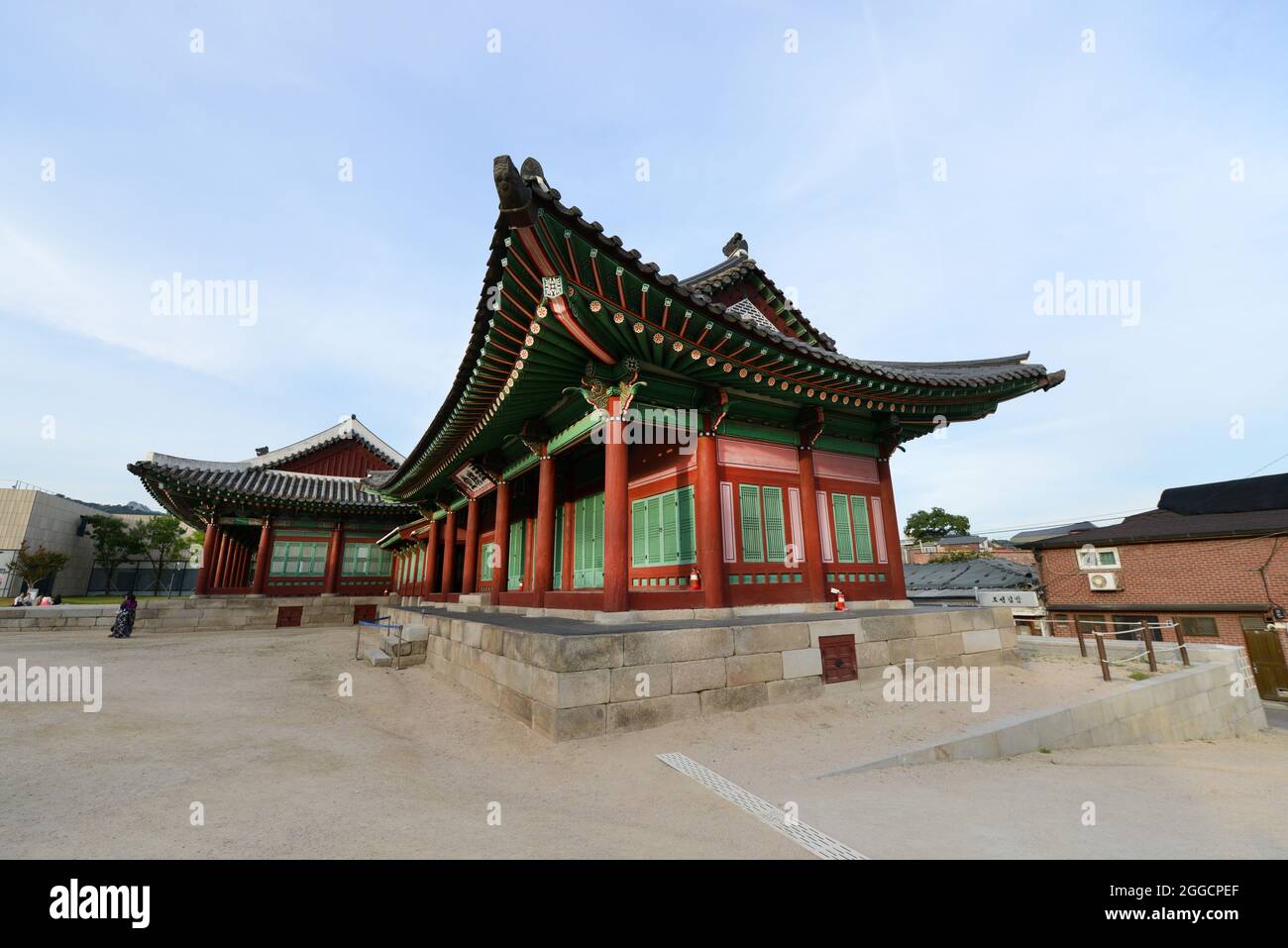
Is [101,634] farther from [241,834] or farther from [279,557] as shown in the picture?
[241,834]

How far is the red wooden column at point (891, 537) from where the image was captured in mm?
11281

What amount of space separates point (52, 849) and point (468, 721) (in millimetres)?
4178

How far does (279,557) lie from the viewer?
77.3 ft

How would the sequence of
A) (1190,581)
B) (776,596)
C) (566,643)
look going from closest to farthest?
1. (566,643)
2. (776,596)
3. (1190,581)

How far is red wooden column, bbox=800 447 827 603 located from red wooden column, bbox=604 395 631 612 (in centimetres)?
401

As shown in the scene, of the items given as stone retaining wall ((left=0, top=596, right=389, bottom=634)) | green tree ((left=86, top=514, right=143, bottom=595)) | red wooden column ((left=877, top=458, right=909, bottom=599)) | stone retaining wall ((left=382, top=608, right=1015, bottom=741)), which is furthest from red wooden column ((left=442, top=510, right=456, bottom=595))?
green tree ((left=86, top=514, right=143, bottom=595))

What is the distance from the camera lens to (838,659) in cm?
826

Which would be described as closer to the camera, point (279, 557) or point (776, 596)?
point (776, 596)

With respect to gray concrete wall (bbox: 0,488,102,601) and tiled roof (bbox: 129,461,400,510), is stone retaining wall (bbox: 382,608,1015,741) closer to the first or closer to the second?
tiled roof (bbox: 129,461,400,510)

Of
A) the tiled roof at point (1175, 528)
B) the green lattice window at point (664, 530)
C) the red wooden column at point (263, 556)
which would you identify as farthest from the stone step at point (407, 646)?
the tiled roof at point (1175, 528)

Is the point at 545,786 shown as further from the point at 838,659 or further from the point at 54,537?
the point at 54,537

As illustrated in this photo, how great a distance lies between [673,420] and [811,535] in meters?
3.68

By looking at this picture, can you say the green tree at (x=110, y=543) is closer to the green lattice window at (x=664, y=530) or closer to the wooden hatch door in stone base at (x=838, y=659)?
the green lattice window at (x=664, y=530)
